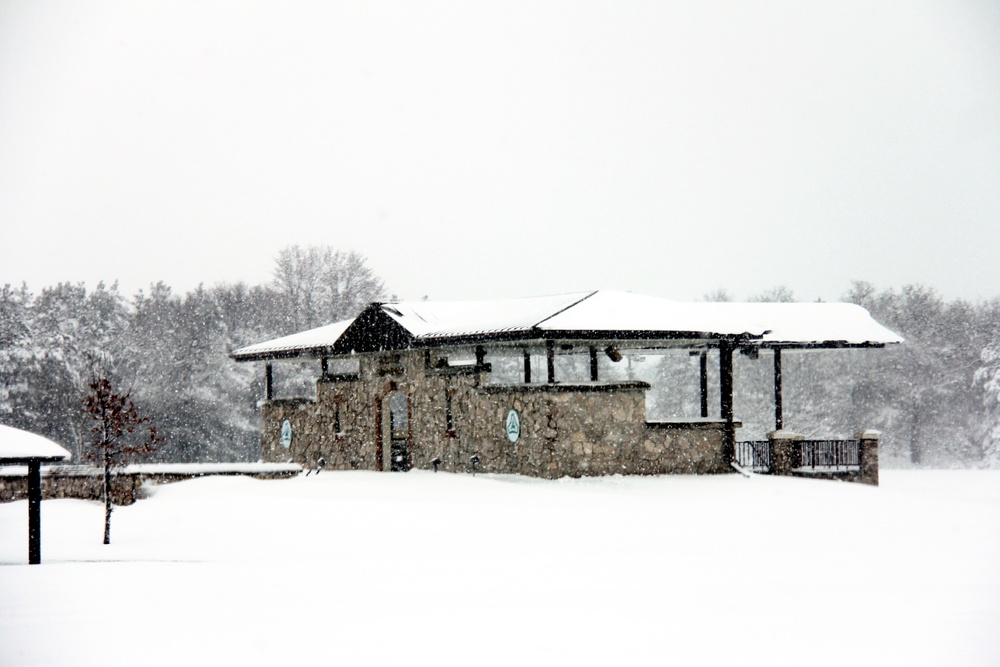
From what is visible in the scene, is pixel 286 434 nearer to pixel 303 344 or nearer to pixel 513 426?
pixel 303 344

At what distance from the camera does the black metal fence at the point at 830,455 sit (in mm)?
26156

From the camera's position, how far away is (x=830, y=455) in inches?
1040

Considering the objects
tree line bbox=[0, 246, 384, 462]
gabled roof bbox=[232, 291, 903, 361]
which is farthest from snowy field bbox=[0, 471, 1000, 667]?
tree line bbox=[0, 246, 384, 462]

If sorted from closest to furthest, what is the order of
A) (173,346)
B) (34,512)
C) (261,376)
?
(34,512), (261,376), (173,346)

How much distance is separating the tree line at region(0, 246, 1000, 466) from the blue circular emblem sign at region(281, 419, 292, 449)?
19.2 m

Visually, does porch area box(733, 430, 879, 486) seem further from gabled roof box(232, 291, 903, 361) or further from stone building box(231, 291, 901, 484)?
gabled roof box(232, 291, 903, 361)

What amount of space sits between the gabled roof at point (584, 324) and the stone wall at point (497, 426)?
970 millimetres

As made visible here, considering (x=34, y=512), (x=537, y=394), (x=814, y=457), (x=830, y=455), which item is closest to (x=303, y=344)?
(x=537, y=394)

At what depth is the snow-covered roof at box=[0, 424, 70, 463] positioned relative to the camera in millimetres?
13820

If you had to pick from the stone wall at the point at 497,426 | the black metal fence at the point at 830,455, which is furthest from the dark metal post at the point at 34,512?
the black metal fence at the point at 830,455

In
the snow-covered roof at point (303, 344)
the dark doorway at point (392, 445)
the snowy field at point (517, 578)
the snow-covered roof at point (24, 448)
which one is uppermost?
the snow-covered roof at point (303, 344)

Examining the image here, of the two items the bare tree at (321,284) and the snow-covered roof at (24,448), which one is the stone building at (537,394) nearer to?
the snow-covered roof at (24,448)

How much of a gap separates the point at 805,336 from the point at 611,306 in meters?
6.40

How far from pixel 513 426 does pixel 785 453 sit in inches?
287
